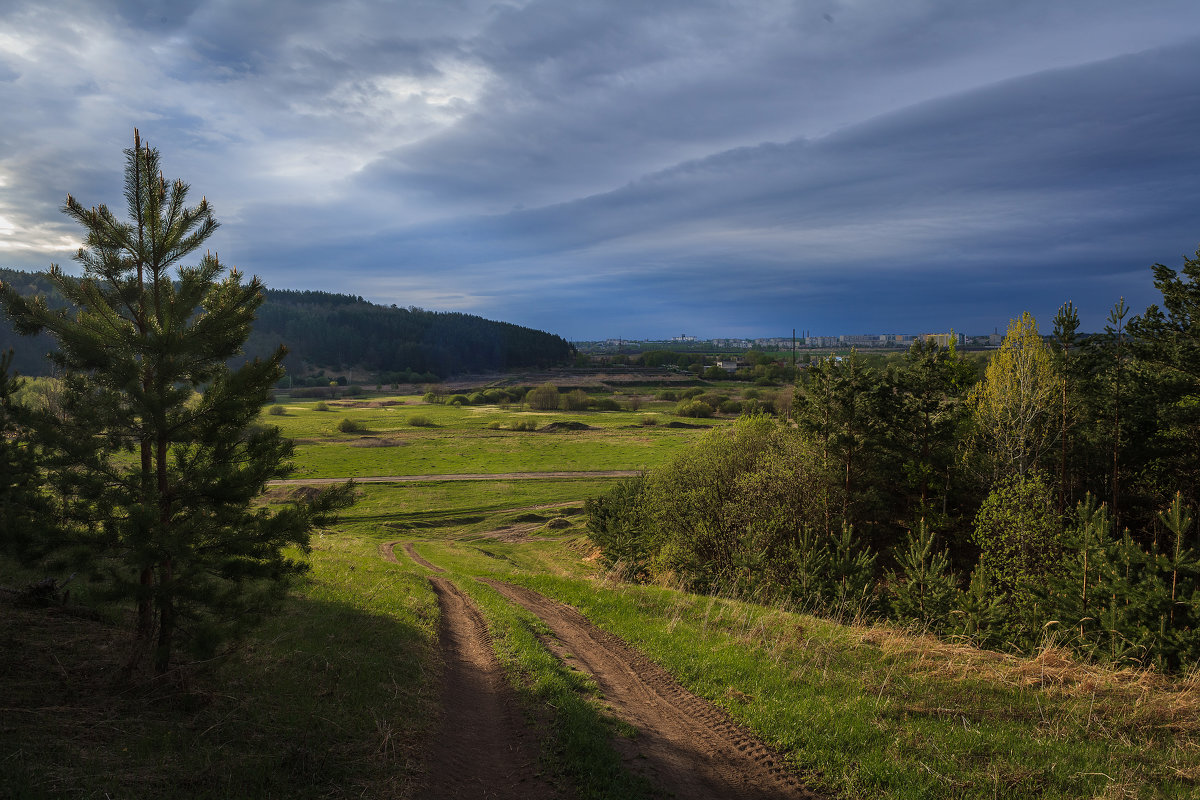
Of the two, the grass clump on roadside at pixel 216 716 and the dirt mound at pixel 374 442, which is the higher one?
the grass clump on roadside at pixel 216 716

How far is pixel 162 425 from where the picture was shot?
25.4 feet

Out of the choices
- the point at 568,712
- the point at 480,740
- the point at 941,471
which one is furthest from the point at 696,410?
the point at 480,740

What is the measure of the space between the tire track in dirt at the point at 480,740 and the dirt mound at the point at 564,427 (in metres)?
93.1

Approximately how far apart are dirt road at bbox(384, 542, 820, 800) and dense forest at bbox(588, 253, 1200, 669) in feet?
31.8

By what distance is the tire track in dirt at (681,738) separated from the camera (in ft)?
23.2

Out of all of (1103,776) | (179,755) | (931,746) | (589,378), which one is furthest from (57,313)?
(589,378)

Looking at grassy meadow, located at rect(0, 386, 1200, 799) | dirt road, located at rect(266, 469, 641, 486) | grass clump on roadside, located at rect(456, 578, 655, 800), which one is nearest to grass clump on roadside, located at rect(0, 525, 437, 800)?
grassy meadow, located at rect(0, 386, 1200, 799)

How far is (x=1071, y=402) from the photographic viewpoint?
2684cm

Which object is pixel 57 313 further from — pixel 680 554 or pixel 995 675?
pixel 680 554

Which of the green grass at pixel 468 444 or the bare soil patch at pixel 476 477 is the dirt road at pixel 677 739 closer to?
the bare soil patch at pixel 476 477

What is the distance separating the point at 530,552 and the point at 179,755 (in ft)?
114

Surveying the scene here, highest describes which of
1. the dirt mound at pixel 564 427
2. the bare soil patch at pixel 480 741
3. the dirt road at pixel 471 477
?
the bare soil patch at pixel 480 741

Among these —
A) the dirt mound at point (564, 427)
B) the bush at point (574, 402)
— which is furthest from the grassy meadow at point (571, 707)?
the bush at point (574, 402)

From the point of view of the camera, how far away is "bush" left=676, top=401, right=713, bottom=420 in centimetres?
→ 12475
